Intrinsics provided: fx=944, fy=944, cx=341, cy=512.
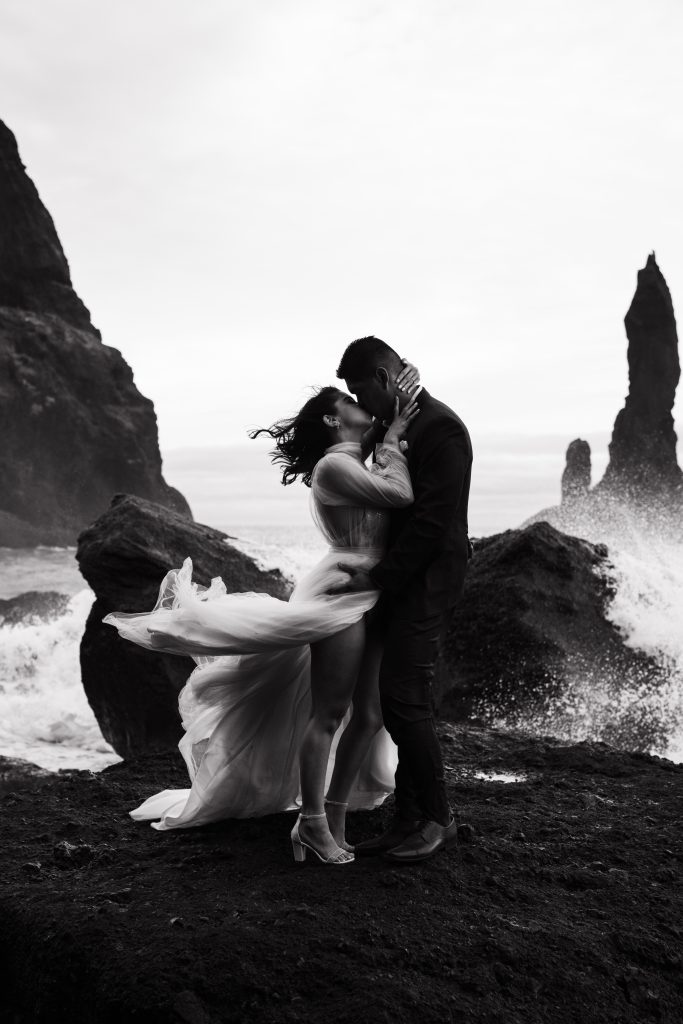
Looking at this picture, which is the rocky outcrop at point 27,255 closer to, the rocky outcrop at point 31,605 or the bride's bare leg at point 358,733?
the rocky outcrop at point 31,605

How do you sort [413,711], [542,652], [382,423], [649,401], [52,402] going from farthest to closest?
[52,402] < [649,401] < [542,652] < [382,423] < [413,711]

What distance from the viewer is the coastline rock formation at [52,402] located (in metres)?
71.9

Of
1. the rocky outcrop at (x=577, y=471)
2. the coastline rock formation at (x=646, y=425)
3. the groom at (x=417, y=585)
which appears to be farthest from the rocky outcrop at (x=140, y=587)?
the coastline rock formation at (x=646, y=425)

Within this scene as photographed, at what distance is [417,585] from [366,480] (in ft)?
1.61

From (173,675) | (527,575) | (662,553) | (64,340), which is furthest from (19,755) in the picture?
(64,340)

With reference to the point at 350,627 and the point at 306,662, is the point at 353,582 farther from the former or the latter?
the point at 306,662

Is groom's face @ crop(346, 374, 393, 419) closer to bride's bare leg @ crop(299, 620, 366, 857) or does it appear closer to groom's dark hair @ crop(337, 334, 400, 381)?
groom's dark hair @ crop(337, 334, 400, 381)

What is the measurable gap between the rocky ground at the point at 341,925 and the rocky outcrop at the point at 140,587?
373 cm

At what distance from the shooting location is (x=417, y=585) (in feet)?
13.0

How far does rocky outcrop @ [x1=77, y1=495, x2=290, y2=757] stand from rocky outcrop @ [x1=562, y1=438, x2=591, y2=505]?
5705 centimetres

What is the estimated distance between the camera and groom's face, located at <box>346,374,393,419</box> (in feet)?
13.3

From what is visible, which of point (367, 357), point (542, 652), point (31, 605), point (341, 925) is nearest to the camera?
point (341, 925)

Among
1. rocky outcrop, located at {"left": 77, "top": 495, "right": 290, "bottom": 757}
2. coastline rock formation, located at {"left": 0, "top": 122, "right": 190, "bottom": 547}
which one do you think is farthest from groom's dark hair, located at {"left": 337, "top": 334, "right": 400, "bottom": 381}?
coastline rock formation, located at {"left": 0, "top": 122, "right": 190, "bottom": 547}

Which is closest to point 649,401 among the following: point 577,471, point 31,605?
point 577,471
